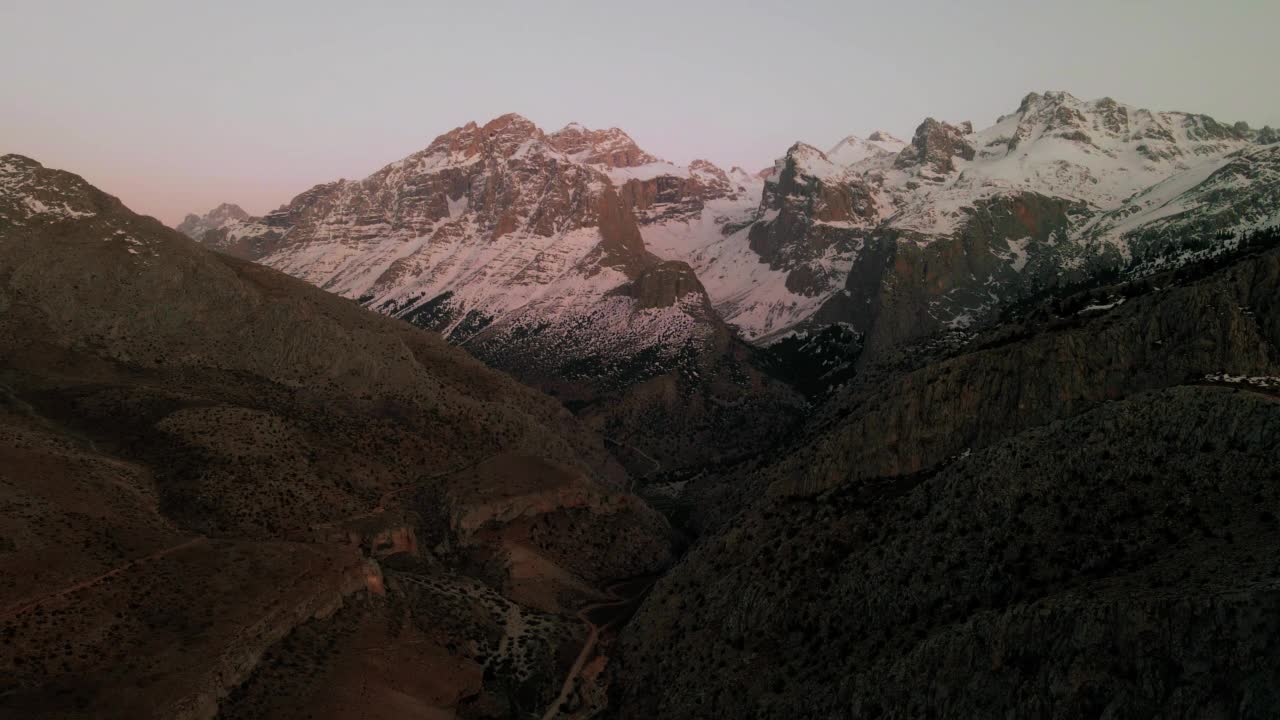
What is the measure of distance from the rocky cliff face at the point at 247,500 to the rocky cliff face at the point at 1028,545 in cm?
1926

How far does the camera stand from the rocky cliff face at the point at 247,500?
65875 mm

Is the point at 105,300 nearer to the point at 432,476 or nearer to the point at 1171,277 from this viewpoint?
the point at 432,476

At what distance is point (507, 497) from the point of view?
110188 mm

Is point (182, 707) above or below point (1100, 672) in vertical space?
below

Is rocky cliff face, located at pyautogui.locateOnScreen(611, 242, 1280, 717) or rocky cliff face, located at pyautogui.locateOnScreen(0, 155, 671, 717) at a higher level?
rocky cliff face, located at pyautogui.locateOnScreen(611, 242, 1280, 717)

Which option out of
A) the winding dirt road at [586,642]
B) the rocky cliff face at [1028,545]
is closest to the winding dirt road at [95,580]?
the winding dirt road at [586,642]

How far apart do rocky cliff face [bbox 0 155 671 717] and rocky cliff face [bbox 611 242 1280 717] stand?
19260 millimetres

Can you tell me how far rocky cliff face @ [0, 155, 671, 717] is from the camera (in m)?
65.9

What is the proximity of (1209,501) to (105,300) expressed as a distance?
11974 centimetres

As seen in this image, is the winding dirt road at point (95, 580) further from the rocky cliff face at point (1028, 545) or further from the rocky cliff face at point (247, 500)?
the rocky cliff face at point (1028, 545)

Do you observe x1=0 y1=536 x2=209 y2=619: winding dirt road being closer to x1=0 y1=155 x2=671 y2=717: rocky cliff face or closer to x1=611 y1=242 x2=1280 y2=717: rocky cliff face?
x1=0 y1=155 x2=671 y2=717: rocky cliff face

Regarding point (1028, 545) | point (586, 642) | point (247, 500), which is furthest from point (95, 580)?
point (1028, 545)

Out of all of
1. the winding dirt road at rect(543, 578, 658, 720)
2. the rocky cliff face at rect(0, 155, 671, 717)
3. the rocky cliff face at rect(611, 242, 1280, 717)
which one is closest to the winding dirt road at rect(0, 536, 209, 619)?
the rocky cliff face at rect(0, 155, 671, 717)

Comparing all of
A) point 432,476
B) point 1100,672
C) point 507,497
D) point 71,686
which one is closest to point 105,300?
point 432,476
